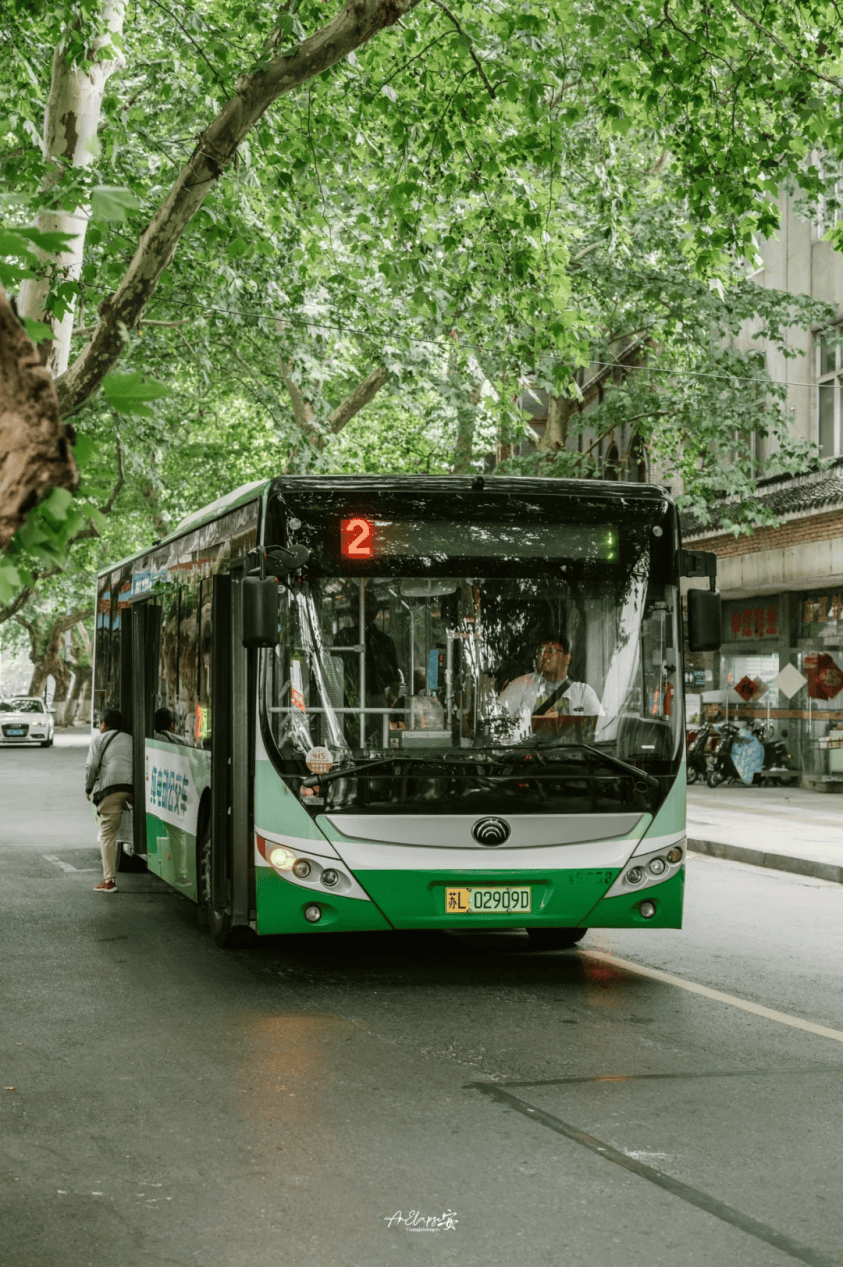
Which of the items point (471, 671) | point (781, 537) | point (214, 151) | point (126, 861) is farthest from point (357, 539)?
point (781, 537)

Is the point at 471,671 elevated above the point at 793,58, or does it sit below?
below

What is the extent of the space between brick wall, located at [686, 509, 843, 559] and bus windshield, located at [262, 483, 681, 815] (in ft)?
55.2

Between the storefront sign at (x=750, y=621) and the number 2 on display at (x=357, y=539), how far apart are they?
20.4 metres

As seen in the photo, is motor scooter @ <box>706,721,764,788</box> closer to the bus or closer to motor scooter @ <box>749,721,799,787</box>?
motor scooter @ <box>749,721,799,787</box>

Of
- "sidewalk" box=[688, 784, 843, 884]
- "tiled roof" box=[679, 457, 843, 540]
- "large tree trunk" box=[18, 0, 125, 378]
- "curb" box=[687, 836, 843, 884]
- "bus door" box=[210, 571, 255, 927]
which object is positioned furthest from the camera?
"tiled roof" box=[679, 457, 843, 540]

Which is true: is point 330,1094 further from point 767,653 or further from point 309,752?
point 767,653

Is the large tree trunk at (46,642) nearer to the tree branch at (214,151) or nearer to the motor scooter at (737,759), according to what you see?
the motor scooter at (737,759)

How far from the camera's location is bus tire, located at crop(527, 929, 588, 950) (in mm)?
10312

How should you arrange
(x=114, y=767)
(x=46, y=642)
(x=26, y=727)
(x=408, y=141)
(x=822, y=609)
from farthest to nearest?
(x=46, y=642) → (x=26, y=727) → (x=822, y=609) → (x=408, y=141) → (x=114, y=767)

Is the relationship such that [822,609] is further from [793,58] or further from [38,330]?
[38,330]

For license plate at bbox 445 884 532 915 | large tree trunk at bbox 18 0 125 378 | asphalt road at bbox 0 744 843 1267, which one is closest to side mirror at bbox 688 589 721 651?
license plate at bbox 445 884 532 915

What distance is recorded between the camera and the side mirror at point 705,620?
349 inches

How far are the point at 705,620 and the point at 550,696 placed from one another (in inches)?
39.5

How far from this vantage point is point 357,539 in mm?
8703
